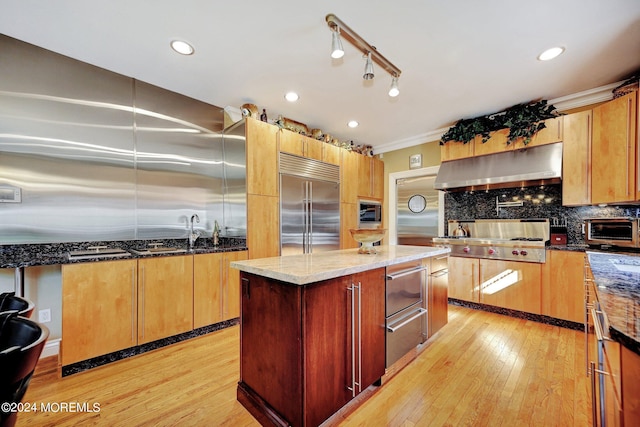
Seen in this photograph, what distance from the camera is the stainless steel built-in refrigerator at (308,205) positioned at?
352 cm

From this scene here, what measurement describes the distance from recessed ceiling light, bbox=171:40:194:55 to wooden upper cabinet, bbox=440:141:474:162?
139 inches

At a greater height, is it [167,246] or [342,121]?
[342,121]

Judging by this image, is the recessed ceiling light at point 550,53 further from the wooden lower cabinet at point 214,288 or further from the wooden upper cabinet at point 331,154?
the wooden lower cabinet at point 214,288

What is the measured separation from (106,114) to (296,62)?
203 centimetres

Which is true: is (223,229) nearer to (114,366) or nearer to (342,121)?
(114,366)

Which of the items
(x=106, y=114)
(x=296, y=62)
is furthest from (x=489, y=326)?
(x=106, y=114)

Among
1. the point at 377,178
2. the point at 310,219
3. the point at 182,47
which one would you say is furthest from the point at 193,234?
the point at 377,178

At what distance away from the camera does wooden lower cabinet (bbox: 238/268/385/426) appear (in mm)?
1365

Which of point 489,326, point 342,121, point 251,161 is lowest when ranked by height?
point 489,326

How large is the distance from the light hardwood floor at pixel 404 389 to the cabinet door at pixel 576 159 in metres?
1.54

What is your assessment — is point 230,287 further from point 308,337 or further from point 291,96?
point 291,96

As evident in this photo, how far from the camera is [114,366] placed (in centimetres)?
217

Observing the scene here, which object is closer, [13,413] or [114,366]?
[13,413]

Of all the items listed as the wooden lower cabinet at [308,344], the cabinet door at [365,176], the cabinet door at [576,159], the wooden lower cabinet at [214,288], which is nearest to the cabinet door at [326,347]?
the wooden lower cabinet at [308,344]
